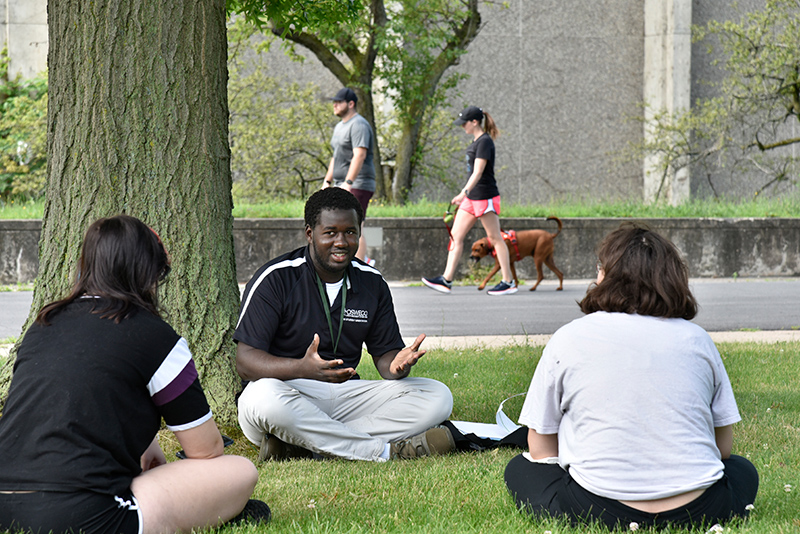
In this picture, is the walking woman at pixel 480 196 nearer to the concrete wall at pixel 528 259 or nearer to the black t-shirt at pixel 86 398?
the concrete wall at pixel 528 259

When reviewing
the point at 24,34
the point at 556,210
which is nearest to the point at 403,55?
the point at 556,210

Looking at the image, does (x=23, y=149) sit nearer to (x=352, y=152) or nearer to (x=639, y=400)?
(x=352, y=152)

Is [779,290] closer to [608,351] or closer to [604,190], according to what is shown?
[604,190]

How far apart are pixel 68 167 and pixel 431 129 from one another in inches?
556

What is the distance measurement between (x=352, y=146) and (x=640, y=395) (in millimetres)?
7291

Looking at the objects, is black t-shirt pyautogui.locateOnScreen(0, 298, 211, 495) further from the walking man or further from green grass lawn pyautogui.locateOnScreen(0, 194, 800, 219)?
green grass lawn pyautogui.locateOnScreen(0, 194, 800, 219)

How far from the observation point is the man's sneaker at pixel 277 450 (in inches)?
159

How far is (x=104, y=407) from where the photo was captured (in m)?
2.47

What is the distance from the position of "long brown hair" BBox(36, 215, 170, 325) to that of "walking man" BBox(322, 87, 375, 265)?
6834mm

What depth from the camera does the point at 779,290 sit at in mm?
11742

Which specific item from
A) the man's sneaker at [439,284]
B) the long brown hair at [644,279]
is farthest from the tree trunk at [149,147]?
the man's sneaker at [439,284]

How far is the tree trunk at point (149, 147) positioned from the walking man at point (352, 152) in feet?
16.1

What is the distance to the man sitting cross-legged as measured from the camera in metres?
3.91

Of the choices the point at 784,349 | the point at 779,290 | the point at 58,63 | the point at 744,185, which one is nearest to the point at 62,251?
the point at 58,63
